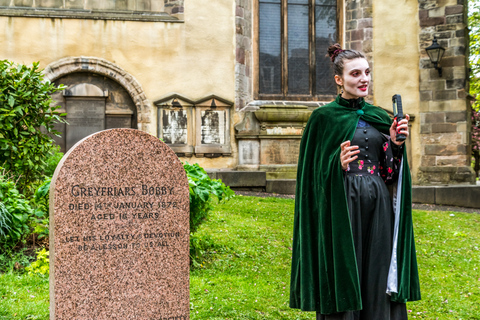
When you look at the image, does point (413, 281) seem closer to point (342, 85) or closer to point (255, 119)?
point (342, 85)

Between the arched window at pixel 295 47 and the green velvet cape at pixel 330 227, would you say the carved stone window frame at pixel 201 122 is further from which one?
the green velvet cape at pixel 330 227

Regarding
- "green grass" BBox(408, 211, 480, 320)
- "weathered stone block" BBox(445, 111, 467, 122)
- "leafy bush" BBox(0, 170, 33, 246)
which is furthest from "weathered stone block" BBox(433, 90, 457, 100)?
"leafy bush" BBox(0, 170, 33, 246)

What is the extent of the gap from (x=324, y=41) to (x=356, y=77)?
10436 mm

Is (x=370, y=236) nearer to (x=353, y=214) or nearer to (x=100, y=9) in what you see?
(x=353, y=214)

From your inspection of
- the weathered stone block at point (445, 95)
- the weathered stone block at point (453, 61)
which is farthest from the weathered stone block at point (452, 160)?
the weathered stone block at point (453, 61)

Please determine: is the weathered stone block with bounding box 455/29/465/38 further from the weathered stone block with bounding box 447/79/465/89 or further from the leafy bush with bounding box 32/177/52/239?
the leafy bush with bounding box 32/177/52/239

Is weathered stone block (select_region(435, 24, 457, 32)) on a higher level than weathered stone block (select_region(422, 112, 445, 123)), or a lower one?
higher

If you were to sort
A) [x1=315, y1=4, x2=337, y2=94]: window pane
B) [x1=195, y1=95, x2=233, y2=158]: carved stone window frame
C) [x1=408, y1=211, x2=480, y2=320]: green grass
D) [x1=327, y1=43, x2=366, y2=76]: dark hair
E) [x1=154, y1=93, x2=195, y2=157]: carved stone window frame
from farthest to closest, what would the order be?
[x1=315, y1=4, x2=337, y2=94]: window pane, [x1=195, y1=95, x2=233, y2=158]: carved stone window frame, [x1=154, y1=93, x2=195, y2=157]: carved stone window frame, [x1=408, y1=211, x2=480, y2=320]: green grass, [x1=327, y1=43, x2=366, y2=76]: dark hair

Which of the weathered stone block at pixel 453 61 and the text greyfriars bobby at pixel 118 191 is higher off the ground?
the weathered stone block at pixel 453 61

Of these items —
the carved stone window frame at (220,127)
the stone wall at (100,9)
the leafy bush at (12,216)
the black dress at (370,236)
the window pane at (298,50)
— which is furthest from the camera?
the window pane at (298,50)

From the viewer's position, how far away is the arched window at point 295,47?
42.0 feet

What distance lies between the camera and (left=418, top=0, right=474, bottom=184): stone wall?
12.1 metres

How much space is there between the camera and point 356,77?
3.06 metres

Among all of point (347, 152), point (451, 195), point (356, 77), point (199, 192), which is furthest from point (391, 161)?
point (451, 195)
